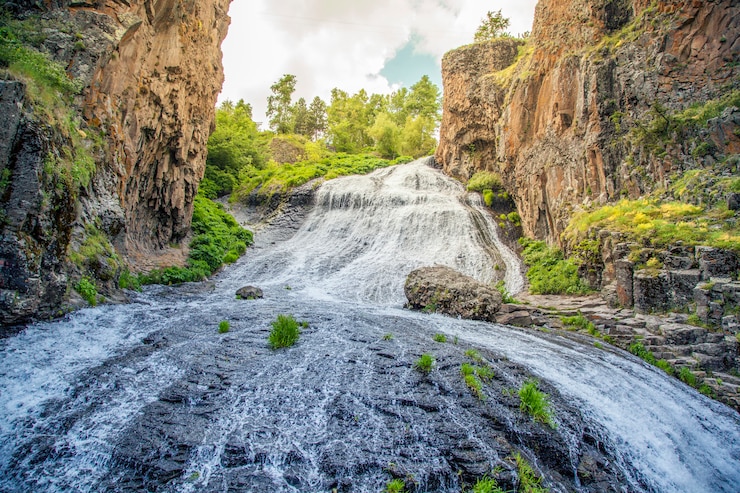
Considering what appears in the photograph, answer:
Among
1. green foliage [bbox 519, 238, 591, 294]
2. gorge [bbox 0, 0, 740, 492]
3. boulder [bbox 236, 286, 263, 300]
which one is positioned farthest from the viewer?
green foliage [bbox 519, 238, 591, 294]

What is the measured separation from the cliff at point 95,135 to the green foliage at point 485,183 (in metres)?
16.6

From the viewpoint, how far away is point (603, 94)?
15617mm

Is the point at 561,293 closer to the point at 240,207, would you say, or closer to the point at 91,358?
the point at 91,358

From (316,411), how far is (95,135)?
33.0 feet

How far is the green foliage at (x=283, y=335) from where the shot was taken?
7273 mm

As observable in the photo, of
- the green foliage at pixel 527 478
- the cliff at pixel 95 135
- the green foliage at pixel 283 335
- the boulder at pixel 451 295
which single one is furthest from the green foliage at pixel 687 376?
the cliff at pixel 95 135

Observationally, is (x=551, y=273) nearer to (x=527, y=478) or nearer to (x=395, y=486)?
(x=527, y=478)

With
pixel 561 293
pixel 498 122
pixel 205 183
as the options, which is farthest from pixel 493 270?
pixel 205 183

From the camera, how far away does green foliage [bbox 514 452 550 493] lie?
161 inches

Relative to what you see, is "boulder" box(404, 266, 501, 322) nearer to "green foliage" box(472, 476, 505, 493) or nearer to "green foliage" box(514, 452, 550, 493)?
"green foliage" box(514, 452, 550, 493)

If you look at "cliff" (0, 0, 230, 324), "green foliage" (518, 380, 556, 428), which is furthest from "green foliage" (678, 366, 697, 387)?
"cliff" (0, 0, 230, 324)

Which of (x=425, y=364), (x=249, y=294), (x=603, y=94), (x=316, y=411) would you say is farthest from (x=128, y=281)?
(x=603, y=94)

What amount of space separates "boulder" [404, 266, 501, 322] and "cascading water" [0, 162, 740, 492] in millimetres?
1620

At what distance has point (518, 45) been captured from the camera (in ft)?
91.3
